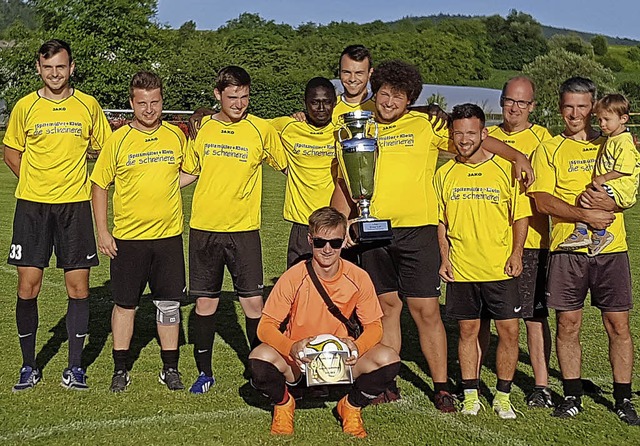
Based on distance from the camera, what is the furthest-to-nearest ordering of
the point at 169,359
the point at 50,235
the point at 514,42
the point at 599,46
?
the point at 514,42
the point at 599,46
the point at 169,359
the point at 50,235

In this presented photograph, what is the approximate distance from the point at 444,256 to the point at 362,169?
0.82m

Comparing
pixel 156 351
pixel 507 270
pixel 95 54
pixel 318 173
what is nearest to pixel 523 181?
pixel 507 270

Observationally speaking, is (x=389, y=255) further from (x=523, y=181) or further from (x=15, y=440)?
(x=15, y=440)

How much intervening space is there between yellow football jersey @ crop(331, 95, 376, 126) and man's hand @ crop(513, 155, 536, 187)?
A: 100 centimetres

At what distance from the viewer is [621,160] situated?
5043 mm

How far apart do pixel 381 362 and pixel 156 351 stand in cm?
260

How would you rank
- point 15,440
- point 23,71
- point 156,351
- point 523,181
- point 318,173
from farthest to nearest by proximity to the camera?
point 23,71
point 156,351
point 318,173
point 523,181
point 15,440

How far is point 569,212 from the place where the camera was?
17.3 ft

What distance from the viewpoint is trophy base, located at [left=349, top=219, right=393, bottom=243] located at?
17.1 ft

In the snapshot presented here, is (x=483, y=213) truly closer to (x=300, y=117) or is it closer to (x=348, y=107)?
(x=348, y=107)

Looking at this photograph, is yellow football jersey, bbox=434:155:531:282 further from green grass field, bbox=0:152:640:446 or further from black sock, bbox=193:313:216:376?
black sock, bbox=193:313:216:376

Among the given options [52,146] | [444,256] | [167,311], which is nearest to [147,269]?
[167,311]

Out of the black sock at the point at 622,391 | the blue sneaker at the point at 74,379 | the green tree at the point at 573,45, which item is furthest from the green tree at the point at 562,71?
the blue sneaker at the point at 74,379

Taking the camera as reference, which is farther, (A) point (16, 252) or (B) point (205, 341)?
(B) point (205, 341)
